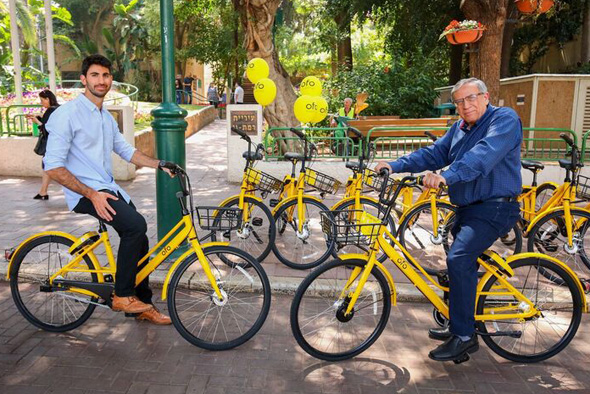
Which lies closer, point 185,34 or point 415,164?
point 415,164

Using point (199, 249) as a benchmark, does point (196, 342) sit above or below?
below

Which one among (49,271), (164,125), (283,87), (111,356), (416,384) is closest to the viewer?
(416,384)

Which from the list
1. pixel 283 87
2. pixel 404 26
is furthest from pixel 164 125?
pixel 404 26

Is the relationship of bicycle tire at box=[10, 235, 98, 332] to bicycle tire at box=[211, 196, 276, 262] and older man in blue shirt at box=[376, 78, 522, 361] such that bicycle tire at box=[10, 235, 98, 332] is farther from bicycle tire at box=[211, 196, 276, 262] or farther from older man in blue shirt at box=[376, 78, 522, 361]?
older man in blue shirt at box=[376, 78, 522, 361]

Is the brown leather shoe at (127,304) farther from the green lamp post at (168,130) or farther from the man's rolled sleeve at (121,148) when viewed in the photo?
the green lamp post at (168,130)

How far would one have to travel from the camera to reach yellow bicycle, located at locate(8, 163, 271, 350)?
3773 millimetres

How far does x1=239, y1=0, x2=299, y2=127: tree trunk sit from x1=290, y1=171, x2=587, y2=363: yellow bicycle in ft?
25.2

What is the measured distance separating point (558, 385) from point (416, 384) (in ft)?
2.98

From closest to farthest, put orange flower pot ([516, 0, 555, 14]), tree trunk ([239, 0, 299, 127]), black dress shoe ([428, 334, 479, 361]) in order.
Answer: black dress shoe ([428, 334, 479, 361]), orange flower pot ([516, 0, 555, 14]), tree trunk ([239, 0, 299, 127])

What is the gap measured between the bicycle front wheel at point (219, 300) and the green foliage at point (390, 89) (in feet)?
36.5

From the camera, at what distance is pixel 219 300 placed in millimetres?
3830

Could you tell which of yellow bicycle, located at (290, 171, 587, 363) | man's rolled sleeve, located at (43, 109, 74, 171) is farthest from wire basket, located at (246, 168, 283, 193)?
man's rolled sleeve, located at (43, 109, 74, 171)

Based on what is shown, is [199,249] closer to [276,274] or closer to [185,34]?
[276,274]

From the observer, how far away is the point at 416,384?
3.40 m
